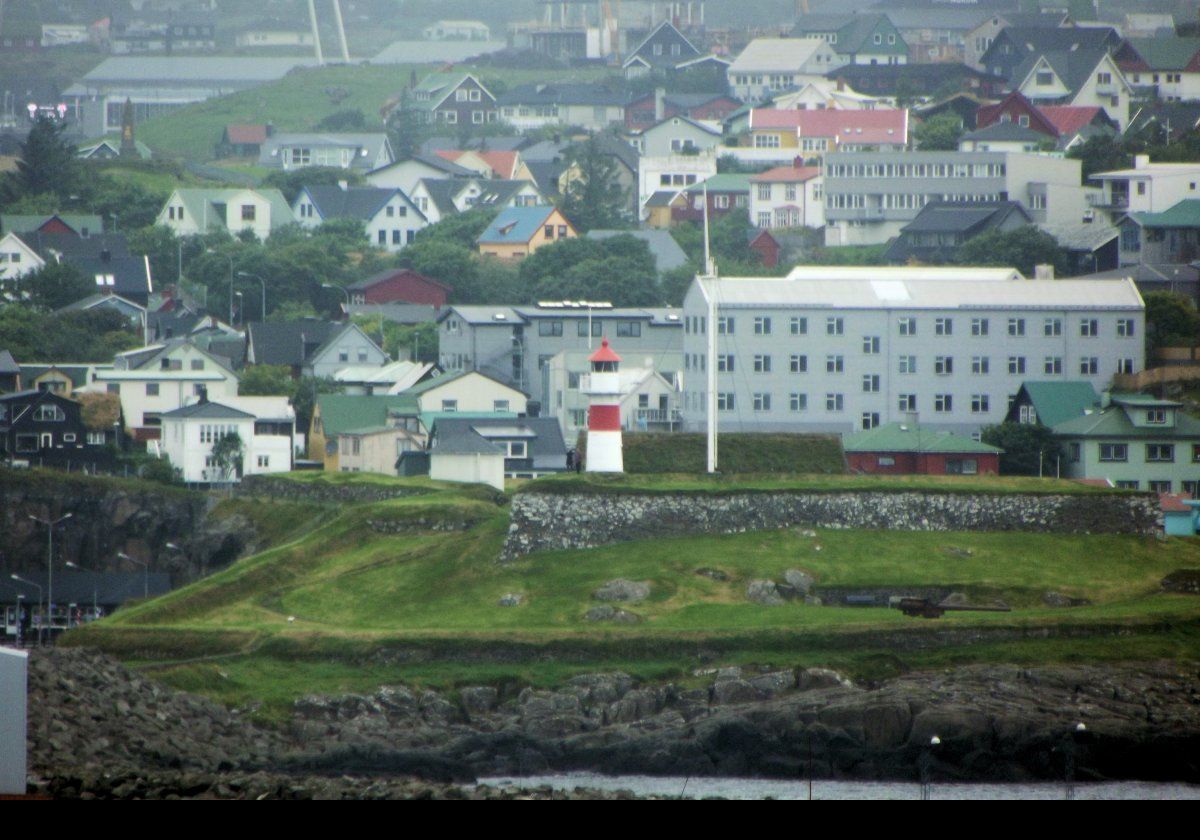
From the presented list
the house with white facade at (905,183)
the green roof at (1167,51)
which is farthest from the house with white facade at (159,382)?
the green roof at (1167,51)

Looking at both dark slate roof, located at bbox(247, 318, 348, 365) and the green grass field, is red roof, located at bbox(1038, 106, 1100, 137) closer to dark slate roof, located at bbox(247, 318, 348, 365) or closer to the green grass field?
dark slate roof, located at bbox(247, 318, 348, 365)

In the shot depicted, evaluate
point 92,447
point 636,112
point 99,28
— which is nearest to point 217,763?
point 92,447

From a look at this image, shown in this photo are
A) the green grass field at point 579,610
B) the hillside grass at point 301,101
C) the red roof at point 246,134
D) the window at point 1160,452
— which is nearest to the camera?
the green grass field at point 579,610

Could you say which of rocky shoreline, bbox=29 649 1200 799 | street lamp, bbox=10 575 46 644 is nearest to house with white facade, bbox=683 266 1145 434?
street lamp, bbox=10 575 46 644

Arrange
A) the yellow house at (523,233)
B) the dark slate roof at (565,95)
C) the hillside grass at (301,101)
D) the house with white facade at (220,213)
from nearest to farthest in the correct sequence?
the yellow house at (523,233) → the house with white facade at (220,213) → the hillside grass at (301,101) → the dark slate roof at (565,95)

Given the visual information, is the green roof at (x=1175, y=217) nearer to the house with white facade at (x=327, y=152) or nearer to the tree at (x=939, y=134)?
the tree at (x=939, y=134)

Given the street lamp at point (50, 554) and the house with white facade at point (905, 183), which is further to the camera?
the house with white facade at point (905, 183)
